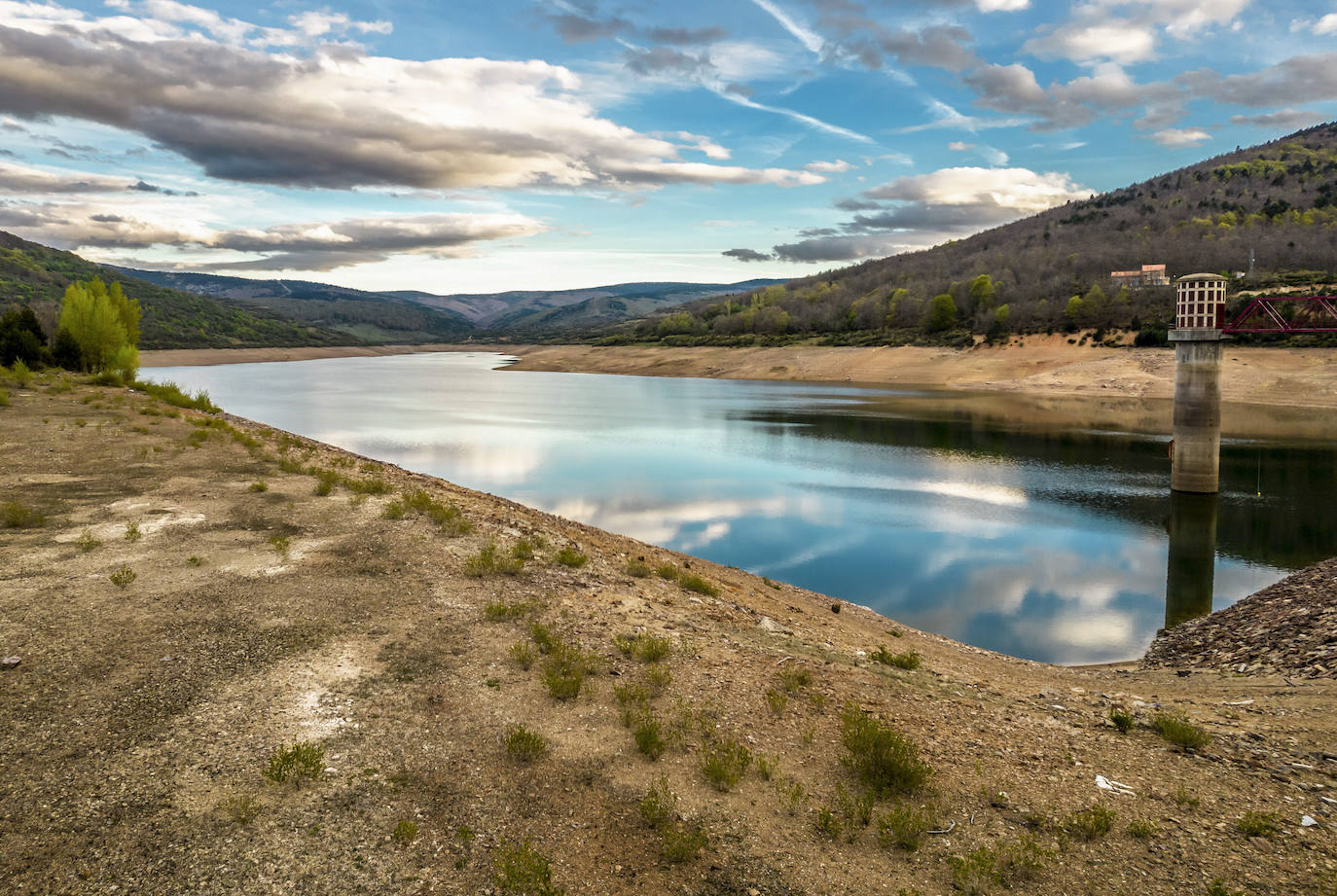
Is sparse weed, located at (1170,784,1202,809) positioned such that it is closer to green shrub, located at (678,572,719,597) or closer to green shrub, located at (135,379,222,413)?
green shrub, located at (678,572,719,597)

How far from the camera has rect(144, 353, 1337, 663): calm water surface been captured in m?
17.5

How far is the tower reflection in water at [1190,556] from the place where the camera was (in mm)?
17000

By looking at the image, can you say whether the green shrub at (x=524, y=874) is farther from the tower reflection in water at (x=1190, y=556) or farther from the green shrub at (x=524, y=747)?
the tower reflection in water at (x=1190, y=556)

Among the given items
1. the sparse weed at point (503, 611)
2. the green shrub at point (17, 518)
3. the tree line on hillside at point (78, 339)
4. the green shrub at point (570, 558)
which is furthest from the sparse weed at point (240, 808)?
the tree line on hillside at point (78, 339)

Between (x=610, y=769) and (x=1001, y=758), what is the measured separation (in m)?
3.67

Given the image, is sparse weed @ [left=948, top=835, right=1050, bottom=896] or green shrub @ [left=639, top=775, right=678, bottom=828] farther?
green shrub @ [left=639, top=775, right=678, bottom=828]

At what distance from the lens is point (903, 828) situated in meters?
5.66

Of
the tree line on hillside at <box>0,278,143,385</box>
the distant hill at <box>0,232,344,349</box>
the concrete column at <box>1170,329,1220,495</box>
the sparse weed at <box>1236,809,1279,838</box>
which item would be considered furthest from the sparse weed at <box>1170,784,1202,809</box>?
the distant hill at <box>0,232,344,349</box>

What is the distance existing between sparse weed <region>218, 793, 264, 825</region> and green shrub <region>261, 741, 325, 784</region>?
0.28 m

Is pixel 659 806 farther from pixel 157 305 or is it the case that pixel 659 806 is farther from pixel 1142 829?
pixel 157 305

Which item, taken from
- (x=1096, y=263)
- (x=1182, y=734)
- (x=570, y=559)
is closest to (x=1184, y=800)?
(x=1182, y=734)

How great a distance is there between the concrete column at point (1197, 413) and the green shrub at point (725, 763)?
91.3ft

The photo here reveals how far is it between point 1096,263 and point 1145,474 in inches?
3841

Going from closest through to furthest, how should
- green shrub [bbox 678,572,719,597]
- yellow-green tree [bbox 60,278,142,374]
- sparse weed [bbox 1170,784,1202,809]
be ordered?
sparse weed [bbox 1170,784,1202,809], green shrub [bbox 678,572,719,597], yellow-green tree [bbox 60,278,142,374]
